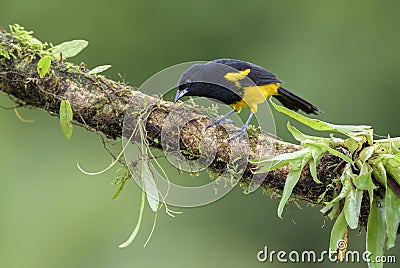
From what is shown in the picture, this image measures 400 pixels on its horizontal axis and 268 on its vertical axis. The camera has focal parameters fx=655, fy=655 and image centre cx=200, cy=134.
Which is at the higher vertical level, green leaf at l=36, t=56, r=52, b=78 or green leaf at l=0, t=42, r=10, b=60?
green leaf at l=0, t=42, r=10, b=60

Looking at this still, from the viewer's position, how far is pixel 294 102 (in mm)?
2865

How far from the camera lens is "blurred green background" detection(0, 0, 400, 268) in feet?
16.2

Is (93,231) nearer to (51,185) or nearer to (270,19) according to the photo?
(51,185)

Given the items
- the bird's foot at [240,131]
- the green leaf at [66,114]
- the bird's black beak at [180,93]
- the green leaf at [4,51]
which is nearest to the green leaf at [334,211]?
the bird's foot at [240,131]

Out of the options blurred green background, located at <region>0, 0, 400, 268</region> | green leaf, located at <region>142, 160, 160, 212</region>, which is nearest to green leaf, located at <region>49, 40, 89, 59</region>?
green leaf, located at <region>142, 160, 160, 212</region>

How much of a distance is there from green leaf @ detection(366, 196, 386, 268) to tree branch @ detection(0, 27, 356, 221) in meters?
0.05

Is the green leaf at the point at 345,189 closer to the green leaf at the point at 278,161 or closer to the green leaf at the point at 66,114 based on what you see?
the green leaf at the point at 278,161

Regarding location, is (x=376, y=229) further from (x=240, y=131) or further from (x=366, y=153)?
(x=240, y=131)

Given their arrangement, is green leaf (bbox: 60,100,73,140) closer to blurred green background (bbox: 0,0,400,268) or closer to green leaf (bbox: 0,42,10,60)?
green leaf (bbox: 0,42,10,60)

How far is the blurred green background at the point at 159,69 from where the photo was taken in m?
4.93

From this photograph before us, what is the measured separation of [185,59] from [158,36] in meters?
0.34

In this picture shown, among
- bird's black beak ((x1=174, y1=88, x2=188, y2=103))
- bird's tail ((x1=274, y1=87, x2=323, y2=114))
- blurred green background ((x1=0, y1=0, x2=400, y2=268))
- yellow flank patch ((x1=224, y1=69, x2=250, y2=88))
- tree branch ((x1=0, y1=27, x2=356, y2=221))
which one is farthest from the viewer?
blurred green background ((x1=0, y1=0, x2=400, y2=268))

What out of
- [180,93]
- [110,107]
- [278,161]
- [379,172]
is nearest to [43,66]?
[110,107]

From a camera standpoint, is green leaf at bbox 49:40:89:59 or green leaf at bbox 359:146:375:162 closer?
green leaf at bbox 359:146:375:162
